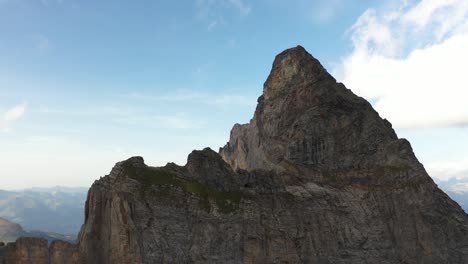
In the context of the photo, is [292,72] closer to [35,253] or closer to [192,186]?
[192,186]

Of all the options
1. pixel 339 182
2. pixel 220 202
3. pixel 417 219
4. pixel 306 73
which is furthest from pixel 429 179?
pixel 220 202

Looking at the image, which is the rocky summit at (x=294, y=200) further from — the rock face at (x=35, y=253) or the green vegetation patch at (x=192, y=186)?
the rock face at (x=35, y=253)

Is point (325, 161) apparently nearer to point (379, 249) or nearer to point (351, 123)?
point (351, 123)

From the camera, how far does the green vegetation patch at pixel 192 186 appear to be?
3050 inches

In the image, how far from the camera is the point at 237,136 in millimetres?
144875

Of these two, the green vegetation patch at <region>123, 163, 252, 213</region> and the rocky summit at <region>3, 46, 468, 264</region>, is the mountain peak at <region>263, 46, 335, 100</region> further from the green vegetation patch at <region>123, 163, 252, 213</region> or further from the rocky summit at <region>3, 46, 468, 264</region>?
the green vegetation patch at <region>123, 163, 252, 213</region>

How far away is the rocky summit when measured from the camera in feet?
240

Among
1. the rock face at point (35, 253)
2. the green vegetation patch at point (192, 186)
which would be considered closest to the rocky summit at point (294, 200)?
the green vegetation patch at point (192, 186)

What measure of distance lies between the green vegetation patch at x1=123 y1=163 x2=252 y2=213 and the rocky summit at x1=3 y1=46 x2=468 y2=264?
0.73 ft

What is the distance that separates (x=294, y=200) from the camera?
290ft

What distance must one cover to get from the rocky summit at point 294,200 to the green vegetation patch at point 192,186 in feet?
0.73

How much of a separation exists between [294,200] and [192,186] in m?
22.8

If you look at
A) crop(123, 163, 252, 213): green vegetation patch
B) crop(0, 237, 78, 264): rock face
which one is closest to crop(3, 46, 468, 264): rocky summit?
crop(123, 163, 252, 213): green vegetation patch

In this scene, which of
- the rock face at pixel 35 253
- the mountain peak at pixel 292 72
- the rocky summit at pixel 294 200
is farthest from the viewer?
the mountain peak at pixel 292 72
